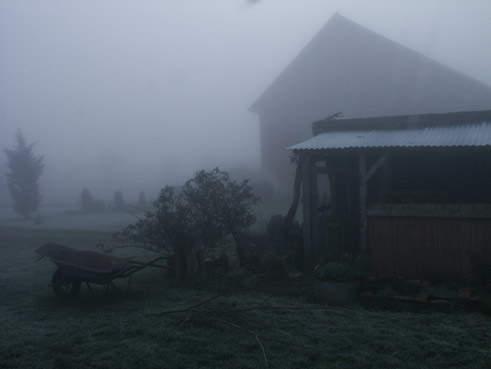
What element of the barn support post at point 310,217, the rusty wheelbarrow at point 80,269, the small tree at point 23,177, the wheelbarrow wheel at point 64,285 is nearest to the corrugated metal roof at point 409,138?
the barn support post at point 310,217

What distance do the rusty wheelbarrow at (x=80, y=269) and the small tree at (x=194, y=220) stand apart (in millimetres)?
1046

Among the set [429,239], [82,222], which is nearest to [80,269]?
[429,239]

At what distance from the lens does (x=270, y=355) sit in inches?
208

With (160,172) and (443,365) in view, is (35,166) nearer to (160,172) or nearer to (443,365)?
(160,172)

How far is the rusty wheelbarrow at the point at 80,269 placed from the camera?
798 centimetres

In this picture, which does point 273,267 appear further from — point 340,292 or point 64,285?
point 64,285

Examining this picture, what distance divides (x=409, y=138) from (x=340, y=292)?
3650 mm

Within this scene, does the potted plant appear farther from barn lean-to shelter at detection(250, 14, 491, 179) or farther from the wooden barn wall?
barn lean-to shelter at detection(250, 14, 491, 179)

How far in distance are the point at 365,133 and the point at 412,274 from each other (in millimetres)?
3370

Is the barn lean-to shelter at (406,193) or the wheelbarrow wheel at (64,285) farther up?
the barn lean-to shelter at (406,193)

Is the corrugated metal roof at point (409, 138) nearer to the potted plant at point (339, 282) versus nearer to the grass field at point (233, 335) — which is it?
the potted plant at point (339, 282)

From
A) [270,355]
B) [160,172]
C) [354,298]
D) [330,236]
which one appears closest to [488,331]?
[354,298]

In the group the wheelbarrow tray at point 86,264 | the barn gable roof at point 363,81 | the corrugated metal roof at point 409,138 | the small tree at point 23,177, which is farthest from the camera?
the small tree at point 23,177

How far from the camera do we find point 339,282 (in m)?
7.56
